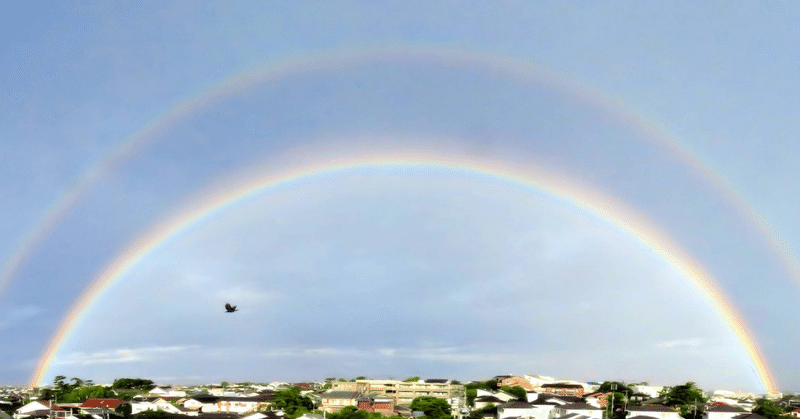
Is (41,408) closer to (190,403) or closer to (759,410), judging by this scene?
(190,403)

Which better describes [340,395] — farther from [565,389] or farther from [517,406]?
[565,389]

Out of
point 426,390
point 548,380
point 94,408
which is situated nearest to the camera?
point 94,408

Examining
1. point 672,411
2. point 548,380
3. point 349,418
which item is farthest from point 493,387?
point 349,418

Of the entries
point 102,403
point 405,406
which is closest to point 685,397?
point 405,406

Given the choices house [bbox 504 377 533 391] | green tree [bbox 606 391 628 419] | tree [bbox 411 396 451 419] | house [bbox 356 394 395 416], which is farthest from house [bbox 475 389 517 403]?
tree [bbox 411 396 451 419]

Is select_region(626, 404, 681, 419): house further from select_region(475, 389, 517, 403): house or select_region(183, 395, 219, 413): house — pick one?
select_region(183, 395, 219, 413): house

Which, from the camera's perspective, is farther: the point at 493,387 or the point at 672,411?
the point at 493,387
